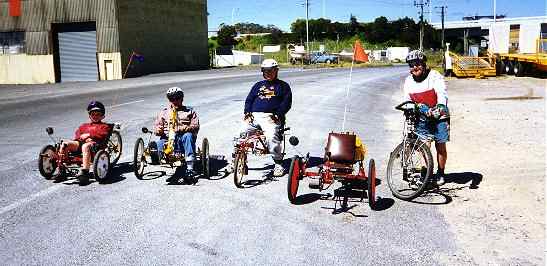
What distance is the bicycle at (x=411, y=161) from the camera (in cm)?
647

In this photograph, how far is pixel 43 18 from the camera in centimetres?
4197

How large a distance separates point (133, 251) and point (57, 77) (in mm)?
41935

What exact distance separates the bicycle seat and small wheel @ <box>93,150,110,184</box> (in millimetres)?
3269

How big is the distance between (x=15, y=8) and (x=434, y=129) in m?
44.4

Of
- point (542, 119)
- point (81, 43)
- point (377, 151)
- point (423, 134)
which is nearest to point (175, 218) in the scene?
point (423, 134)

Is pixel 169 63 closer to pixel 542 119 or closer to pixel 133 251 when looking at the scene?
pixel 542 119

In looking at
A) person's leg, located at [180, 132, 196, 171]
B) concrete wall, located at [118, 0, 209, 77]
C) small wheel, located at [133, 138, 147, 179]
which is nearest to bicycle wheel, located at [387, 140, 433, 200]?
person's leg, located at [180, 132, 196, 171]

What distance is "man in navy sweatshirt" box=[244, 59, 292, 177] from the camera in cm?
760

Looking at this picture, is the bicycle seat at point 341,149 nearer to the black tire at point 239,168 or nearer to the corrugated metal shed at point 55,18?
the black tire at point 239,168

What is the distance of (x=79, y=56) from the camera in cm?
4259

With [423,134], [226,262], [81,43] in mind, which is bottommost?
[226,262]

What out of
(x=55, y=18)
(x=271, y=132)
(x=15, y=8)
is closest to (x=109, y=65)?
(x=55, y=18)

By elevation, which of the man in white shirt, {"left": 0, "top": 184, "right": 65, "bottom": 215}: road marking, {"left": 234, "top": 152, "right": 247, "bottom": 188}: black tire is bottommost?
{"left": 0, "top": 184, "right": 65, "bottom": 215}: road marking

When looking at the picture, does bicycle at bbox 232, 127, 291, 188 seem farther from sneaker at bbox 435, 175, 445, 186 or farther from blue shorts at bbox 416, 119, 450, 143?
sneaker at bbox 435, 175, 445, 186
